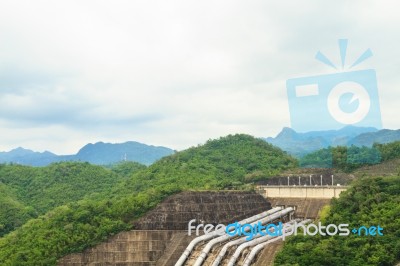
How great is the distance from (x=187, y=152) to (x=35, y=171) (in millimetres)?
28424

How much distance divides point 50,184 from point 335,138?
44.1 metres

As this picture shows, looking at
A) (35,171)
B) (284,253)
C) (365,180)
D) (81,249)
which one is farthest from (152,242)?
(35,171)

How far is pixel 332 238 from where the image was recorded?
88.1 feet

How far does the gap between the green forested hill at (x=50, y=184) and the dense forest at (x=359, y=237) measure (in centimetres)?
4165

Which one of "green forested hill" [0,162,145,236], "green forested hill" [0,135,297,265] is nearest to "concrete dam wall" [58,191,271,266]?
"green forested hill" [0,135,297,265]

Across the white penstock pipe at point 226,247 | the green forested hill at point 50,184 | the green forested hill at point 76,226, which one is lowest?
the white penstock pipe at point 226,247

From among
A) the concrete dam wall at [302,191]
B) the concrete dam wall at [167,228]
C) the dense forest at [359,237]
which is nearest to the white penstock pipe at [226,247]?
the concrete dam wall at [167,228]

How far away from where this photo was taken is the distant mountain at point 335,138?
139 ft

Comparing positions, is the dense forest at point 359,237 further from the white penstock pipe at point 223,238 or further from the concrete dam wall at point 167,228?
the concrete dam wall at point 167,228

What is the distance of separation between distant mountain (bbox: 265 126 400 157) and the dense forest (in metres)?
7.73

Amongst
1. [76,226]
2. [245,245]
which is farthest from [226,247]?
[76,226]

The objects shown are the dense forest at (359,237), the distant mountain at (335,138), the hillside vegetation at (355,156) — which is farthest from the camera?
the hillside vegetation at (355,156)

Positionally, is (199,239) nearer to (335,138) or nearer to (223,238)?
(223,238)

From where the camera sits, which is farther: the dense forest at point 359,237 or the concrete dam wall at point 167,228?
the concrete dam wall at point 167,228
